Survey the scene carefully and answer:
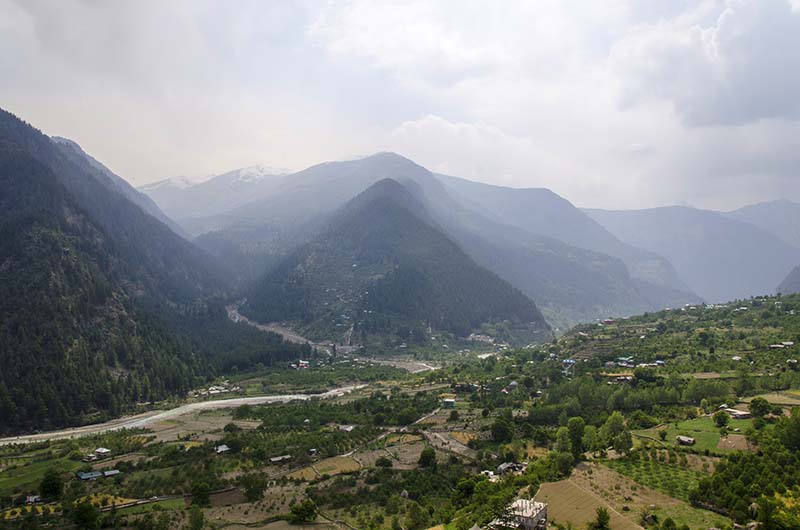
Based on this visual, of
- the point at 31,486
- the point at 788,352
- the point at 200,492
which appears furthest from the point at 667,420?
the point at 31,486

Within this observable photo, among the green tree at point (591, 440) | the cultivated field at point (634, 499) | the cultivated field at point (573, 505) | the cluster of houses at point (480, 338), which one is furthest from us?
the cluster of houses at point (480, 338)

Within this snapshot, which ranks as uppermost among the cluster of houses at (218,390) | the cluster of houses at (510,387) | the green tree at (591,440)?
the green tree at (591,440)

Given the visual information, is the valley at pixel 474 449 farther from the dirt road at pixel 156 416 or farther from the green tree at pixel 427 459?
the dirt road at pixel 156 416

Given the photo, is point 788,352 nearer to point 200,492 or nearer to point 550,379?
point 550,379

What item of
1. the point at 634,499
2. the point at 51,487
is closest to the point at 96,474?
the point at 51,487

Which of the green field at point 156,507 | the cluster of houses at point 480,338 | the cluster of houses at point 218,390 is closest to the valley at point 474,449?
the green field at point 156,507

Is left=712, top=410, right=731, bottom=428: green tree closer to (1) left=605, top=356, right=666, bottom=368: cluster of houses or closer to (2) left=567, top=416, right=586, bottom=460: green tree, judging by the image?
(2) left=567, top=416, right=586, bottom=460: green tree
